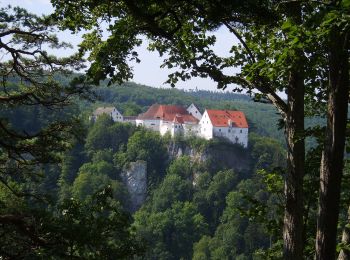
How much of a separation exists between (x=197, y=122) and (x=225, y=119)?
20.3 feet

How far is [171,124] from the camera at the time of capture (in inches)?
3408

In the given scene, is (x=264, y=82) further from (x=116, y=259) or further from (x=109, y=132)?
(x=109, y=132)

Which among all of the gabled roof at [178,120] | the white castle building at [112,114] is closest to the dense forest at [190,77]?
the gabled roof at [178,120]

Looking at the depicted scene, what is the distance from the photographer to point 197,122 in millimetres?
85062

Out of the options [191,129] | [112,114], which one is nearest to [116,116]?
[112,114]

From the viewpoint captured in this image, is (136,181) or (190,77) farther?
(136,181)

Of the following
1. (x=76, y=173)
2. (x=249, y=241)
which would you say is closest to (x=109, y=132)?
(x=76, y=173)

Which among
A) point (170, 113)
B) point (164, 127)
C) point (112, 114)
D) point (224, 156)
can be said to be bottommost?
point (224, 156)

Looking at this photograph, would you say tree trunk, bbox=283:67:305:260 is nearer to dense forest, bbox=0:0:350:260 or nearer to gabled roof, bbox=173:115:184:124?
dense forest, bbox=0:0:350:260

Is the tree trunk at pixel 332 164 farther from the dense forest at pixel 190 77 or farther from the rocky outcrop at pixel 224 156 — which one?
the rocky outcrop at pixel 224 156

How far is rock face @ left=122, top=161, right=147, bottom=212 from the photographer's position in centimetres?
7994

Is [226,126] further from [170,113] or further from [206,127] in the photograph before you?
[170,113]

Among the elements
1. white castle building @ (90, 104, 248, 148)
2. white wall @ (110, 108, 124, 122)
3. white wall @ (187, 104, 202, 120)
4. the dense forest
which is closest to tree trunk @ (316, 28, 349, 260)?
the dense forest

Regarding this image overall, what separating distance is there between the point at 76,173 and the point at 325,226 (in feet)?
266
